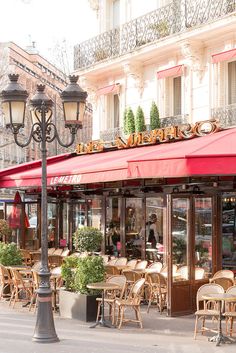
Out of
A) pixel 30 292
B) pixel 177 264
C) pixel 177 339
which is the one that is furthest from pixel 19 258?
pixel 177 339

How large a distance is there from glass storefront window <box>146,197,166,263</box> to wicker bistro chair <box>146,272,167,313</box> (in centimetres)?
283

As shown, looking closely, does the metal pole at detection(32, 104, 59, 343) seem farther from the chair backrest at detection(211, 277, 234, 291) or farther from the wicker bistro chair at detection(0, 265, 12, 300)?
the wicker bistro chair at detection(0, 265, 12, 300)

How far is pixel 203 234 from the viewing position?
14250mm

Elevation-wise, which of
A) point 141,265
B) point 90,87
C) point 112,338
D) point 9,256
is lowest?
point 112,338

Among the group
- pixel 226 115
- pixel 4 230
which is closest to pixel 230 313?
pixel 226 115

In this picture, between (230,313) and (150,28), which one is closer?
(230,313)

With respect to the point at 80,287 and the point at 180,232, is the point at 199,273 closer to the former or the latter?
the point at 180,232

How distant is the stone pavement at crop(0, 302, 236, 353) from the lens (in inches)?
394

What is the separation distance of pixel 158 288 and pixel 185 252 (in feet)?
3.01

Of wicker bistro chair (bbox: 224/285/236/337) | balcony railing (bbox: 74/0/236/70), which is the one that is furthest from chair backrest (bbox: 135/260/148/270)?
balcony railing (bbox: 74/0/236/70)

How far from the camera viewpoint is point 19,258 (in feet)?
52.5

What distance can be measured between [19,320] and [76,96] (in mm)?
4579

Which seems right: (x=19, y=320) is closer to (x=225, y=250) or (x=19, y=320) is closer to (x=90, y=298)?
(x=90, y=298)

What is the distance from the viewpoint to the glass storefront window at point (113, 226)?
18.9 m
